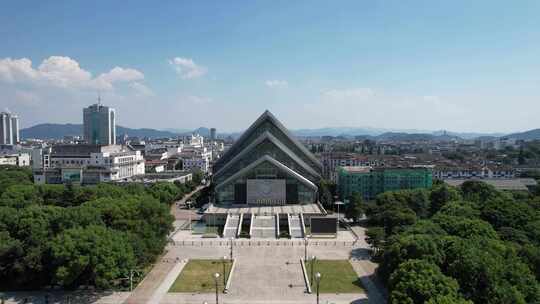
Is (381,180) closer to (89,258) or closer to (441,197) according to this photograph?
(441,197)

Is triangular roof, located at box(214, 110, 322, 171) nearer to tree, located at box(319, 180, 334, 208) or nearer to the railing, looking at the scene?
tree, located at box(319, 180, 334, 208)

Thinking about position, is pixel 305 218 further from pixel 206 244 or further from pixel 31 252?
pixel 31 252

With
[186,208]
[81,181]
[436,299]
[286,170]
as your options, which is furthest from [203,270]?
[81,181]

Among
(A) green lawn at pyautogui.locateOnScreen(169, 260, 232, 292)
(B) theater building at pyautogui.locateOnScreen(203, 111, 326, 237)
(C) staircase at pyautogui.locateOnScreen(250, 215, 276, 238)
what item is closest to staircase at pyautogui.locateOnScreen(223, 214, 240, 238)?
(B) theater building at pyautogui.locateOnScreen(203, 111, 326, 237)

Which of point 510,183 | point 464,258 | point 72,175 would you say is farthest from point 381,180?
point 72,175

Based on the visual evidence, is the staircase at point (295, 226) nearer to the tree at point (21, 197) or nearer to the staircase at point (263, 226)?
the staircase at point (263, 226)
